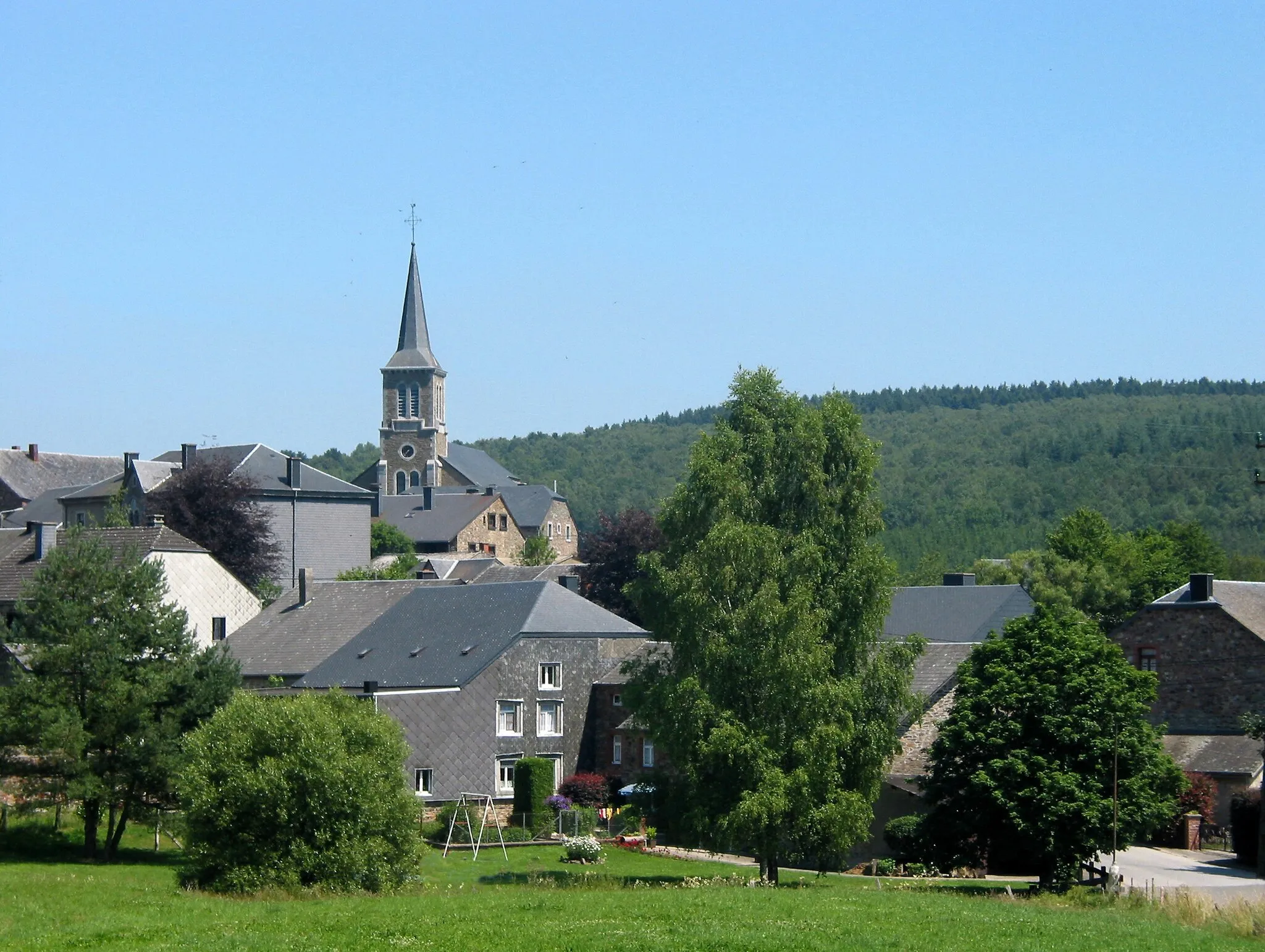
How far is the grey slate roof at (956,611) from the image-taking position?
6228 cm

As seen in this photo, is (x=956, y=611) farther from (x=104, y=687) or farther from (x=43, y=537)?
(x=104, y=687)

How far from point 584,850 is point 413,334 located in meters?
117

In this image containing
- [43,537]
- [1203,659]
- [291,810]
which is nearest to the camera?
[291,810]

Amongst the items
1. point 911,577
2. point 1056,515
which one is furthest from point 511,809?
point 1056,515

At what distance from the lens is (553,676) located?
171 feet

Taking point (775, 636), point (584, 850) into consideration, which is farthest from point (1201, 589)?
point (584, 850)

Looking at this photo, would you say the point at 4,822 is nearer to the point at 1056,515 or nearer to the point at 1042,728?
the point at 1042,728

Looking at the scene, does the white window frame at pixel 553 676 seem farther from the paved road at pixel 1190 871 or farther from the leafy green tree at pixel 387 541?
the leafy green tree at pixel 387 541

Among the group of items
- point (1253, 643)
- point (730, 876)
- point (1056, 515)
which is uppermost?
point (1056, 515)

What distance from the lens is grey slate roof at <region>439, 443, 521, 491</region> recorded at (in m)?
149

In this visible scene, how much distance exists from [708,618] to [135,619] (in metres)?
14.8

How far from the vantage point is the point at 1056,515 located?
544ft

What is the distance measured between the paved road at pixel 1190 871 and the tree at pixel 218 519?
150 feet

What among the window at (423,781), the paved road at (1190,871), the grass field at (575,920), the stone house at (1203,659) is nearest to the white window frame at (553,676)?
the window at (423,781)
